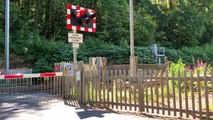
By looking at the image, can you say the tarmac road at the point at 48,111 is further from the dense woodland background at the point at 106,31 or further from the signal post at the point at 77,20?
the dense woodland background at the point at 106,31

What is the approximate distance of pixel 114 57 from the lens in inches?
852

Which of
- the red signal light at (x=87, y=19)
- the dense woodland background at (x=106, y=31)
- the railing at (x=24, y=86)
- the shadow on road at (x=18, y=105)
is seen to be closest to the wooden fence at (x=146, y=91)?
the shadow on road at (x=18, y=105)

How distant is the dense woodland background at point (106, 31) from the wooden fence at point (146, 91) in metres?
8.47

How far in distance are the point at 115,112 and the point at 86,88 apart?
1.76 m

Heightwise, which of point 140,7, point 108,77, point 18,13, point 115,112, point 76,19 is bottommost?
point 115,112

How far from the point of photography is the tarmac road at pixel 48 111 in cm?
798

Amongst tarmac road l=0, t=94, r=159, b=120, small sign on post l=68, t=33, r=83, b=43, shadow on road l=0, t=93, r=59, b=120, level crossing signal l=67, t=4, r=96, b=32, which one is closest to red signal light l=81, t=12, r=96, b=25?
level crossing signal l=67, t=4, r=96, b=32

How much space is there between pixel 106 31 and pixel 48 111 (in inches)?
712

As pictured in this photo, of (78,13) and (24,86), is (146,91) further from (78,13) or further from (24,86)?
(24,86)

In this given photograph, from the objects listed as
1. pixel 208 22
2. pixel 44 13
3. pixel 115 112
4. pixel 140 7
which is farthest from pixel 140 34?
pixel 115 112

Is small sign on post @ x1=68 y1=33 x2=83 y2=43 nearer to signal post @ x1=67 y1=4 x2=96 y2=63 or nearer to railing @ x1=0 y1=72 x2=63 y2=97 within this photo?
signal post @ x1=67 y1=4 x2=96 y2=63

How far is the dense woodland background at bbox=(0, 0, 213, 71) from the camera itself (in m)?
19.1

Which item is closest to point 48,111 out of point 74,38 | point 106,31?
point 74,38

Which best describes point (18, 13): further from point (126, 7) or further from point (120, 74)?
point (120, 74)
